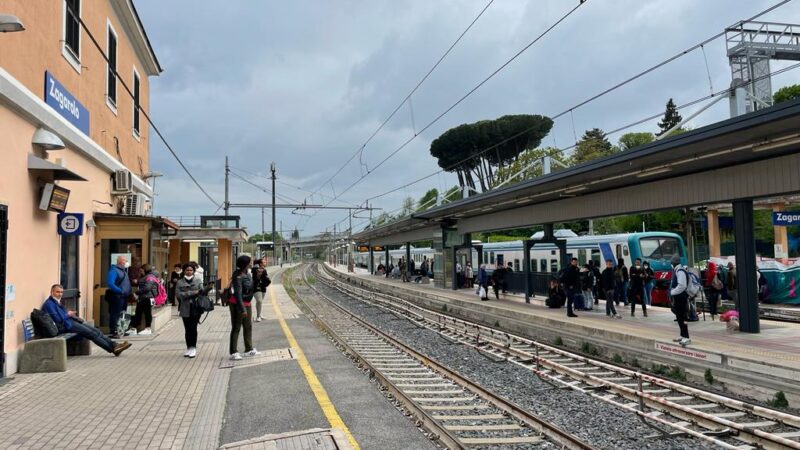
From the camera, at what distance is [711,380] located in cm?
891

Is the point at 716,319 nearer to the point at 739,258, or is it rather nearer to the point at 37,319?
the point at 739,258

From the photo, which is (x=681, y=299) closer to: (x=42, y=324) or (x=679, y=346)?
(x=679, y=346)

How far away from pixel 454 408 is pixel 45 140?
7.47m

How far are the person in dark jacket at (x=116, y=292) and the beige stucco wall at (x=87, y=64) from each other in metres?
3.56

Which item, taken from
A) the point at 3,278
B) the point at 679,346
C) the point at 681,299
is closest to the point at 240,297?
the point at 3,278

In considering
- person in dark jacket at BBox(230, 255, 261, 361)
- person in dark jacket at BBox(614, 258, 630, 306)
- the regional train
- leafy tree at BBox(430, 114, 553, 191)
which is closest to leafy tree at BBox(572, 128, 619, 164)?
leafy tree at BBox(430, 114, 553, 191)

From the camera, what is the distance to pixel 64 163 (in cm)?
1058

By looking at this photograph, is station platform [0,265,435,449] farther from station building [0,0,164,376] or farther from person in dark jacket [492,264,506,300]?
person in dark jacket [492,264,506,300]

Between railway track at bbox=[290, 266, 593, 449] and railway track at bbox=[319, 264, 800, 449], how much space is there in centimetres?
149

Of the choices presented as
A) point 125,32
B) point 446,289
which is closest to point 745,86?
point 125,32

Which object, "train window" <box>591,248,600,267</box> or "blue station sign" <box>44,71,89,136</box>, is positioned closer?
"blue station sign" <box>44,71,89,136</box>

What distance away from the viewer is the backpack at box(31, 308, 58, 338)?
8625 mm

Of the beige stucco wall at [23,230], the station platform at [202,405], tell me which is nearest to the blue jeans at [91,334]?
the station platform at [202,405]

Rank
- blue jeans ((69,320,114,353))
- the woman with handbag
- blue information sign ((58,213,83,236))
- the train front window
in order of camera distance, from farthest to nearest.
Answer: the train front window < blue information sign ((58,213,83,236)) < the woman with handbag < blue jeans ((69,320,114,353))
